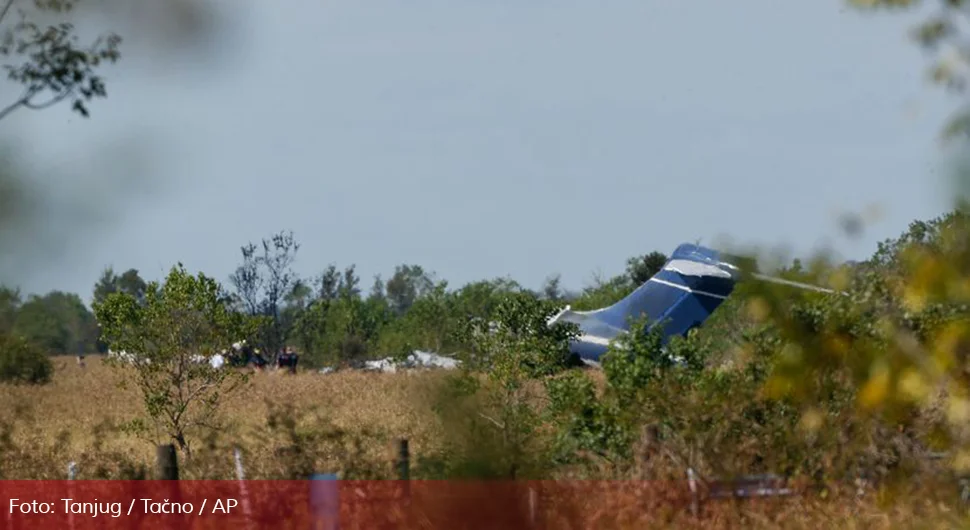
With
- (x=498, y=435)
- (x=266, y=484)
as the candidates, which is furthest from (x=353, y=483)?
(x=498, y=435)

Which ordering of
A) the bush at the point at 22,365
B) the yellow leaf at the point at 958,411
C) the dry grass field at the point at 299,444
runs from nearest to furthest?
the yellow leaf at the point at 958,411, the dry grass field at the point at 299,444, the bush at the point at 22,365

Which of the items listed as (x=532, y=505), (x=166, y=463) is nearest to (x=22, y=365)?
(x=166, y=463)

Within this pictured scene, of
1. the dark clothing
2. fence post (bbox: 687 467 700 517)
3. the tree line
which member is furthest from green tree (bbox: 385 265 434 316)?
fence post (bbox: 687 467 700 517)

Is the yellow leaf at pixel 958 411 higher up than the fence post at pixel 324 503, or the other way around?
the yellow leaf at pixel 958 411

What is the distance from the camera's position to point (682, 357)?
53.4ft

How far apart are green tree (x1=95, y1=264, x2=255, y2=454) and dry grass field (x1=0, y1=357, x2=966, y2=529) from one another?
68 centimetres

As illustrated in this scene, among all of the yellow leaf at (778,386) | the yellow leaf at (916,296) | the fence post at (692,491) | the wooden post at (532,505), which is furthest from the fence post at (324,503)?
the yellow leaf at (916,296)

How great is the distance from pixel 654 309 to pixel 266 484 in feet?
103

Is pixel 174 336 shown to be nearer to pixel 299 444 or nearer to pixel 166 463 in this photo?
pixel 299 444

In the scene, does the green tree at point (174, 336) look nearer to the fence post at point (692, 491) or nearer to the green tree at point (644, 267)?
the fence post at point (692, 491)

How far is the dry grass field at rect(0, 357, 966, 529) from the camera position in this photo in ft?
35.5

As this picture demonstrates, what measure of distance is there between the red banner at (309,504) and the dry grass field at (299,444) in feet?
1.13

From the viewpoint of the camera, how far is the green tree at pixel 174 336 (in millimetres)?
19406

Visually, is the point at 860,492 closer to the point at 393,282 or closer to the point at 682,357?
the point at 682,357
